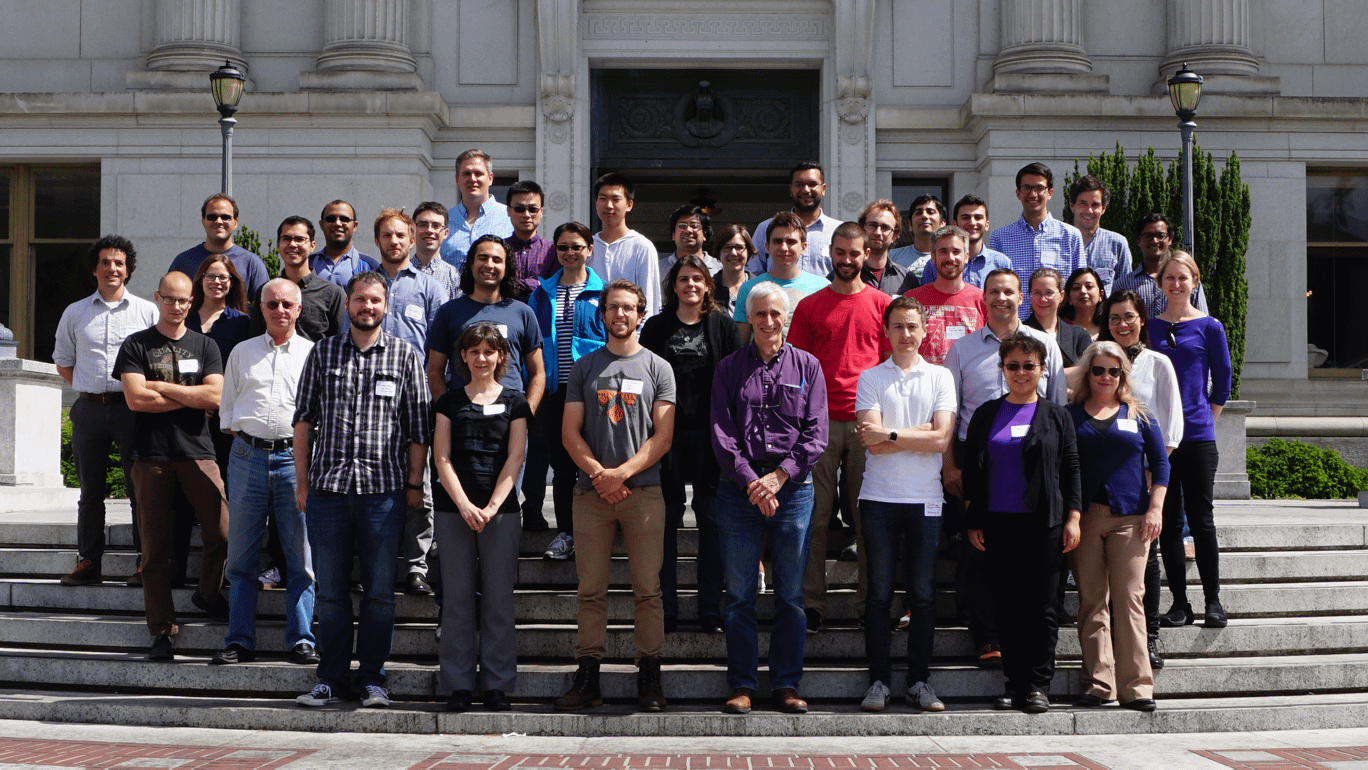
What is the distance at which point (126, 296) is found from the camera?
859 centimetres

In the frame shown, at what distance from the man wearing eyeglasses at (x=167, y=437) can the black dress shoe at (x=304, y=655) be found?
845 millimetres

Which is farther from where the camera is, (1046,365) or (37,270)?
(37,270)

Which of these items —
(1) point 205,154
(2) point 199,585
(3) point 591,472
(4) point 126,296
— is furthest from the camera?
(1) point 205,154

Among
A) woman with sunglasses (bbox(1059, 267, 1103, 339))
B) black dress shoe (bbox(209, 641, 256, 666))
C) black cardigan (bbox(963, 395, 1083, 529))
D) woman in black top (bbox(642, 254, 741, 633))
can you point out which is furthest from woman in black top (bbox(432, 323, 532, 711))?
woman with sunglasses (bbox(1059, 267, 1103, 339))

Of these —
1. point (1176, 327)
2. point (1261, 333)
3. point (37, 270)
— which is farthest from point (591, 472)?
point (37, 270)

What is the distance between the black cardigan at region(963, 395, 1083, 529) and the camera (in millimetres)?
6617

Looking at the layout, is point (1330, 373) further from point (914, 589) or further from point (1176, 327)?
point (914, 589)

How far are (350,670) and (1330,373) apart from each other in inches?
640

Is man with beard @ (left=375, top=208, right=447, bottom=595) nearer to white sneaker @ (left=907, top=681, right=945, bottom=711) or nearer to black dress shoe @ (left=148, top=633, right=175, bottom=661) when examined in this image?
black dress shoe @ (left=148, top=633, right=175, bottom=661)

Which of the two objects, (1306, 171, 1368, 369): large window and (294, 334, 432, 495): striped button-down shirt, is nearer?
(294, 334, 432, 495): striped button-down shirt

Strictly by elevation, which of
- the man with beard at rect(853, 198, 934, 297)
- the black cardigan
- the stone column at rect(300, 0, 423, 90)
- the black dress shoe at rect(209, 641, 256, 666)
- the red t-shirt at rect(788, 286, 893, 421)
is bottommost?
the black dress shoe at rect(209, 641, 256, 666)

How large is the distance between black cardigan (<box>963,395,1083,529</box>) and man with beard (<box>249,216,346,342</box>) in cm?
424

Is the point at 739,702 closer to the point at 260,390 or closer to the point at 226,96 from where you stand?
the point at 260,390

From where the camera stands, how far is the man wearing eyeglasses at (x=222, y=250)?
27.4 feet
